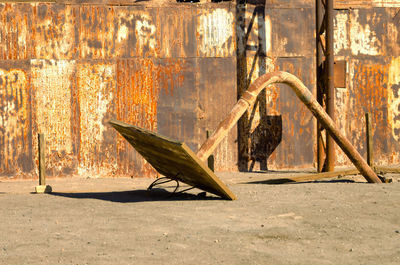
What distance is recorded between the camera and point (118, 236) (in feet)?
18.1

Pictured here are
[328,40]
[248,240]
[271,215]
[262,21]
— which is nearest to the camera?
[248,240]

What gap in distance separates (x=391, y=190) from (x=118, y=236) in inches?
181

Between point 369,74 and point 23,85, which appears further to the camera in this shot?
point 369,74

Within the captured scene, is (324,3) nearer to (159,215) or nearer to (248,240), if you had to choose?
(159,215)

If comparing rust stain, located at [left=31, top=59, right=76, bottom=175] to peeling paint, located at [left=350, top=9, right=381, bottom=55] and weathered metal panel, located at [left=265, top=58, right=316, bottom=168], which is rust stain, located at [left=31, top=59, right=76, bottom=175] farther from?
peeling paint, located at [left=350, top=9, right=381, bottom=55]

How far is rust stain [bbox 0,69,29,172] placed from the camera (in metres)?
11.5

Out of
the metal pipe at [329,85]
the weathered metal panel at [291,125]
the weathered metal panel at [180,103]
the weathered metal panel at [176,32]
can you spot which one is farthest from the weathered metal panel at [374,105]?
the weathered metal panel at [176,32]

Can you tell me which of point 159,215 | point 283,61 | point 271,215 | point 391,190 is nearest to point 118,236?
point 159,215

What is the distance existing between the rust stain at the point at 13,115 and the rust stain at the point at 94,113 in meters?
1.11

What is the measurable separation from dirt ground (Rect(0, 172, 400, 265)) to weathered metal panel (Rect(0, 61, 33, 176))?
2.49 m

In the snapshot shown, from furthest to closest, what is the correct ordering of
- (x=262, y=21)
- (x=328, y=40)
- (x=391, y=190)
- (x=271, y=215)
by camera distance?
(x=262, y=21) → (x=328, y=40) → (x=391, y=190) → (x=271, y=215)

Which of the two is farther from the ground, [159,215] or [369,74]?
[369,74]

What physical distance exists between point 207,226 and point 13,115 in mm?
6896

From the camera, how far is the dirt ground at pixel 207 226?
4.78 meters
